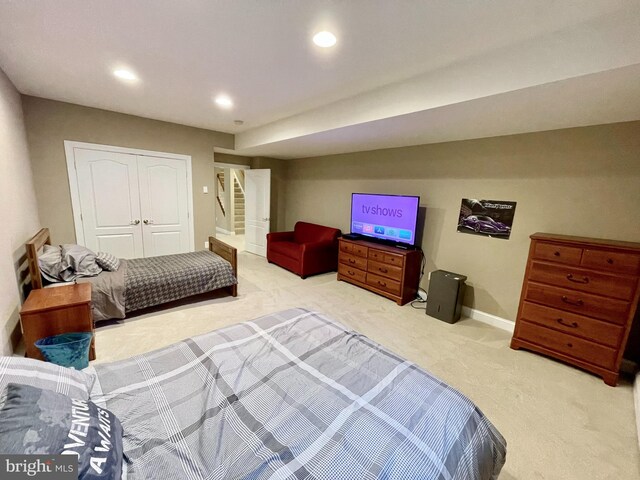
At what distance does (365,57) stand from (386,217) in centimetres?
242

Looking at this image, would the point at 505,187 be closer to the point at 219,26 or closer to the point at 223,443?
the point at 219,26

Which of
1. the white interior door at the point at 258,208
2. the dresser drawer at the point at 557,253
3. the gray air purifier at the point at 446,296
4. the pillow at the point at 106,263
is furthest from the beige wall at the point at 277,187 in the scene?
the dresser drawer at the point at 557,253

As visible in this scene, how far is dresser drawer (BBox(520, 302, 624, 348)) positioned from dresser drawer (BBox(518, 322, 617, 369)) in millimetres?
48

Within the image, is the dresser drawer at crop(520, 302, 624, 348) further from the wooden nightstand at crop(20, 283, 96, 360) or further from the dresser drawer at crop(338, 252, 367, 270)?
the wooden nightstand at crop(20, 283, 96, 360)

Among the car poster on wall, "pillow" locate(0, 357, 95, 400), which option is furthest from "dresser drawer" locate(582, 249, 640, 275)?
"pillow" locate(0, 357, 95, 400)

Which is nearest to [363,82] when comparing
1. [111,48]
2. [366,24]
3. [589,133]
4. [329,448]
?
[366,24]

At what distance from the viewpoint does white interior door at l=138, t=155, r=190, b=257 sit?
4250 millimetres

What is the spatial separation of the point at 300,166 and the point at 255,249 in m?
2.20

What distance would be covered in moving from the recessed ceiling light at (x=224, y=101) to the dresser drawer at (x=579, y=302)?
149 inches

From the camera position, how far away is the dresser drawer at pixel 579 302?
215 cm

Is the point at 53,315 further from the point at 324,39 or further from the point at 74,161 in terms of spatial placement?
the point at 324,39

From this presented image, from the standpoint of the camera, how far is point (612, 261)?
2.15 meters

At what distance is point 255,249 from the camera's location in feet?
20.3

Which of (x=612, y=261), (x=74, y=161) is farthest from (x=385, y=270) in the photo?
(x=74, y=161)
